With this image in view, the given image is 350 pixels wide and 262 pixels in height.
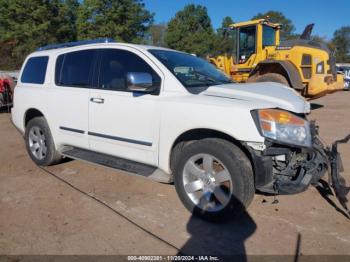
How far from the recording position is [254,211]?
402 cm

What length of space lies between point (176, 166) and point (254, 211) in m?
1.02

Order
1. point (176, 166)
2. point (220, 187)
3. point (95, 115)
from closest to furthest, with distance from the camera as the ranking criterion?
point (220, 187) → point (176, 166) → point (95, 115)

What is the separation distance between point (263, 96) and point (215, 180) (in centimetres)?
101

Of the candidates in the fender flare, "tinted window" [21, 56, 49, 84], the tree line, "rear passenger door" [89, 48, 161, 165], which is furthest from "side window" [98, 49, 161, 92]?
the tree line

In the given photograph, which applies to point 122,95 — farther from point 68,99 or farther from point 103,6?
point 103,6

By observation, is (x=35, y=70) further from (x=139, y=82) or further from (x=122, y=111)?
(x=139, y=82)

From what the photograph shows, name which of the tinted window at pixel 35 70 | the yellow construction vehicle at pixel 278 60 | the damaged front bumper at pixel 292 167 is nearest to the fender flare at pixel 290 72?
the yellow construction vehicle at pixel 278 60

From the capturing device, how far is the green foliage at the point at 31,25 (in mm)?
35250

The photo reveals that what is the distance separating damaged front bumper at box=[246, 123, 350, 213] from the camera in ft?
11.2

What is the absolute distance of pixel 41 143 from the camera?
219 inches

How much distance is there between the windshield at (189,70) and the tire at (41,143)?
2166mm

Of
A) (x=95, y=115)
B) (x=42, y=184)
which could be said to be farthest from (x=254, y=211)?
(x=42, y=184)

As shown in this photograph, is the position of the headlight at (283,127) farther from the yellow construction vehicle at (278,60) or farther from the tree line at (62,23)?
the tree line at (62,23)

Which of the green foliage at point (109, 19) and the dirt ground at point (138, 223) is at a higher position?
the green foliage at point (109, 19)
